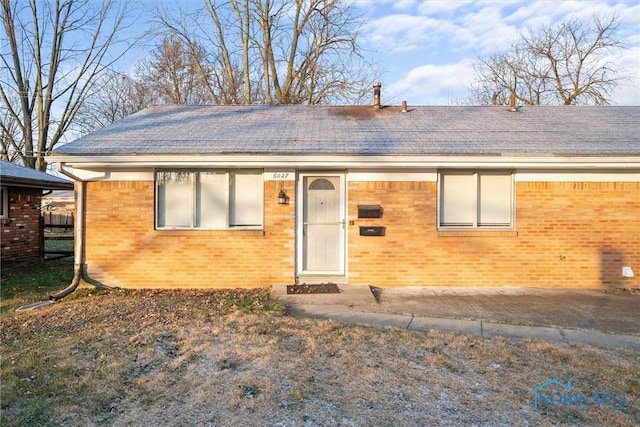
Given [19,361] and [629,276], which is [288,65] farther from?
[19,361]

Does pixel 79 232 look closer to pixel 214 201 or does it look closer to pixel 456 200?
pixel 214 201

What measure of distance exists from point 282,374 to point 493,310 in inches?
147

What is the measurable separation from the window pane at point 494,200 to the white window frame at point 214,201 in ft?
13.6

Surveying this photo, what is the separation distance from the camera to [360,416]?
3.00 metres

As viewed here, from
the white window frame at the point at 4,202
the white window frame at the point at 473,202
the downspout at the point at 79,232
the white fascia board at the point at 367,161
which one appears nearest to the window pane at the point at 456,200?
the white window frame at the point at 473,202

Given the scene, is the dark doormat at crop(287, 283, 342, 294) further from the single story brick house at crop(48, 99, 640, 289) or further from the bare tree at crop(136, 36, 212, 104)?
the bare tree at crop(136, 36, 212, 104)

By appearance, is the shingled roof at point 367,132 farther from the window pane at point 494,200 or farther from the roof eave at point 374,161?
the window pane at point 494,200

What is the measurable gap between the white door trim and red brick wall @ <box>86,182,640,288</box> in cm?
15

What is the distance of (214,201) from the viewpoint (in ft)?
24.7

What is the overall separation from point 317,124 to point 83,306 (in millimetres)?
5715

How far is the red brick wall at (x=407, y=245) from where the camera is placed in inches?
292

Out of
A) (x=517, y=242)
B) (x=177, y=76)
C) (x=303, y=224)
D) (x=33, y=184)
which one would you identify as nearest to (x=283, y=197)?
(x=303, y=224)

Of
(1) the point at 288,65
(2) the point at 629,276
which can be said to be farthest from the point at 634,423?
(1) the point at 288,65

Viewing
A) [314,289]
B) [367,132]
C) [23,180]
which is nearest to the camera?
[314,289]
